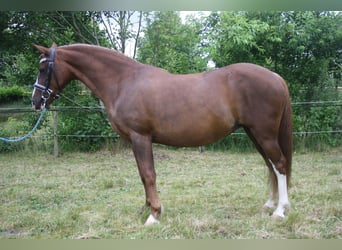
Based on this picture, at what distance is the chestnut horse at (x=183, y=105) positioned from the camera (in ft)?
9.07

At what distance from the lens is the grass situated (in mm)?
2617

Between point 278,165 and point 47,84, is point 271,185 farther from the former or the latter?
point 47,84

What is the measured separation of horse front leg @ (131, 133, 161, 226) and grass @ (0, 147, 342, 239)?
0.11 meters

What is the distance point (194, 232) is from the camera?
2553 millimetres

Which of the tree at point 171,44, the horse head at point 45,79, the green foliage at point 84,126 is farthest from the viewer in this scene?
the green foliage at point 84,126

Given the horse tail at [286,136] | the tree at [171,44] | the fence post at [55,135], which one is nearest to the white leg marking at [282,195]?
the horse tail at [286,136]

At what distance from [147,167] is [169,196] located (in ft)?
2.99

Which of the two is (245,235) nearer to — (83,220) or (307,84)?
(83,220)

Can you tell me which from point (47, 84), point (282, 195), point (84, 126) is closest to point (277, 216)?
point (282, 195)

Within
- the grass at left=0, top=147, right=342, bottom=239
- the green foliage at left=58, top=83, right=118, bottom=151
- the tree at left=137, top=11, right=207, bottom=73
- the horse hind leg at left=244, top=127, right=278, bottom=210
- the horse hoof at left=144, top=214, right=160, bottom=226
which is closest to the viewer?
the grass at left=0, top=147, right=342, bottom=239

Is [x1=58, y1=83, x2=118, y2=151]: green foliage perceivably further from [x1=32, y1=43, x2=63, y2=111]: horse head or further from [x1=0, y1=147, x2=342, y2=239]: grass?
[x1=32, y1=43, x2=63, y2=111]: horse head

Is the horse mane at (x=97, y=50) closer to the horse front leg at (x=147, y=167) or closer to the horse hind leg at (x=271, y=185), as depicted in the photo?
the horse front leg at (x=147, y=167)

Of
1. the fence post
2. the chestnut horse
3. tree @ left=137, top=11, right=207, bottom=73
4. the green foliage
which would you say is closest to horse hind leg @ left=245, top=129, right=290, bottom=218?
the chestnut horse

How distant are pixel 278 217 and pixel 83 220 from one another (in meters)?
1.69
